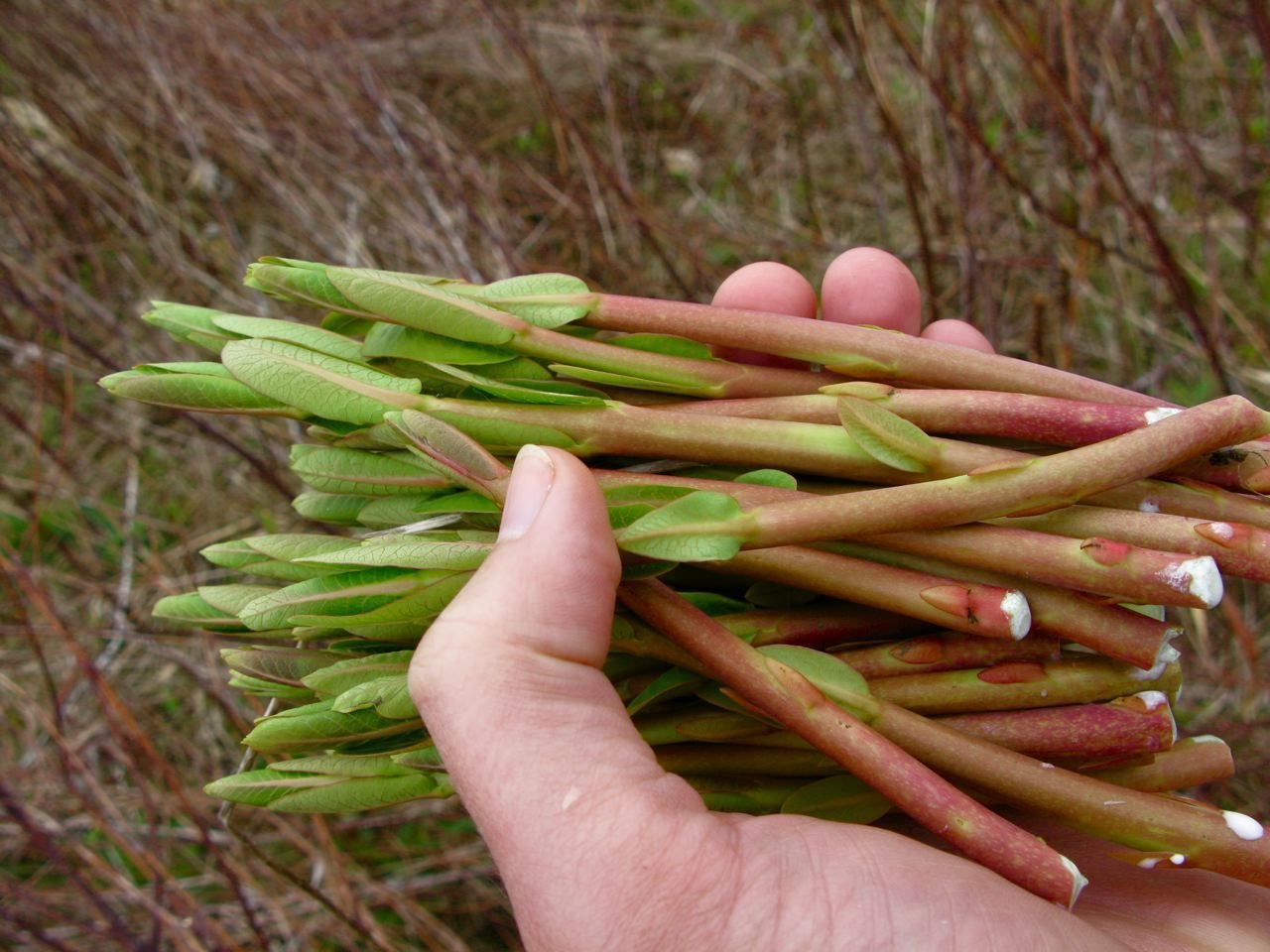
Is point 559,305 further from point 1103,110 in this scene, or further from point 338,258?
point 1103,110

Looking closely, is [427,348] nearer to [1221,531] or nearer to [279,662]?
[279,662]

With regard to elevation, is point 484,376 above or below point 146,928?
above

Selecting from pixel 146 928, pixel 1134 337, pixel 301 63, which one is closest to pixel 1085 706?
pixel 1134 337

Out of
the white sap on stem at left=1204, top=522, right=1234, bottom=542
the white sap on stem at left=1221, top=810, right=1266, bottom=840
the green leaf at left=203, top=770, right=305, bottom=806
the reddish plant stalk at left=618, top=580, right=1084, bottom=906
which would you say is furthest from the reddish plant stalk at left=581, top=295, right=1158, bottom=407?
A: the green leaf at left=203, top=770, right=305, bottom=806

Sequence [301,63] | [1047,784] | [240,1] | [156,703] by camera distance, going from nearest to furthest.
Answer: [1047,784], [156,703], [301,63], [240,1]

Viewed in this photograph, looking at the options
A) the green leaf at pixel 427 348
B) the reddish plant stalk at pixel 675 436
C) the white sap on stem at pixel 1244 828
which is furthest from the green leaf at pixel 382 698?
the white sap on stem at pixel 1244 828

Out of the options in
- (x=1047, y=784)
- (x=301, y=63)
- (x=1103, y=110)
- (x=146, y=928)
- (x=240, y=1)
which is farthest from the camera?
(x=240, y=1)

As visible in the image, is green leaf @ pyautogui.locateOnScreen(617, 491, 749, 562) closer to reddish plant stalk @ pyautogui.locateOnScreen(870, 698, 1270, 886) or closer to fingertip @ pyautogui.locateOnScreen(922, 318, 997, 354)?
reddish plant stalk @ pyautogui.locateOnScreen(870, 698, 1270, 886)

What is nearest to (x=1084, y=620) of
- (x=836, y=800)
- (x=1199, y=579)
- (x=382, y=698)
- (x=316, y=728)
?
(x=1199, y=579)

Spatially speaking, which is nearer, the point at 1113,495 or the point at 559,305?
the point at 1113,495
